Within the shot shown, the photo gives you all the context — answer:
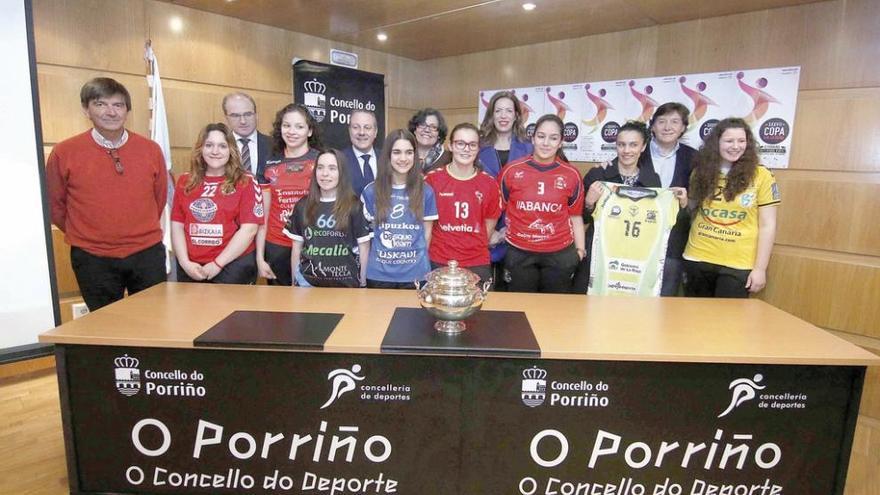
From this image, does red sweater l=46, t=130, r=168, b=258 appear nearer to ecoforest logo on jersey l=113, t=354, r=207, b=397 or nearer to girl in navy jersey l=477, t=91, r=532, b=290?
ecoforest logo on jersey l=113, t=354, r=207, b=397

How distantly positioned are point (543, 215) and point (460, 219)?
0.46m

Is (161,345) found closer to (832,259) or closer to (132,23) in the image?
(132,23)

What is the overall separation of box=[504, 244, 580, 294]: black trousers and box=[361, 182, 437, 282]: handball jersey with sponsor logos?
591mm

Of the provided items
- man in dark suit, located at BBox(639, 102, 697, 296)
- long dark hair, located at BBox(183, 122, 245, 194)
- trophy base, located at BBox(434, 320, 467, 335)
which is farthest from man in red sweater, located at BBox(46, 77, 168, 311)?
man in dark suit, located at BBox(639, 102, 697, 296)

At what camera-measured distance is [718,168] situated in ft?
9.02

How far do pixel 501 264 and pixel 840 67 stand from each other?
7.71 ft

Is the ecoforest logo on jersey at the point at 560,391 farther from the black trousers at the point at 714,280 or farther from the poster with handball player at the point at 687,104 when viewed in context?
the poster with handball player at the point at 687,104

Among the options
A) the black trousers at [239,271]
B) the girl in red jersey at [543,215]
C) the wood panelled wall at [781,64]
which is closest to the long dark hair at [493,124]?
the girl in red jersey at [543,215]

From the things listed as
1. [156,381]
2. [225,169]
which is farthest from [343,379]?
[225,169]

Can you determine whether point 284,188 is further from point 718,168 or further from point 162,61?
point 718,168

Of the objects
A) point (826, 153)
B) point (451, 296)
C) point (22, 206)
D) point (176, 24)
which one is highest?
point (176, 24)

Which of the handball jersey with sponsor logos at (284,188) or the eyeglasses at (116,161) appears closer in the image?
the eyeglasses at (116,161)

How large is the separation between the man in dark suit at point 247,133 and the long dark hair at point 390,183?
42.3 inches

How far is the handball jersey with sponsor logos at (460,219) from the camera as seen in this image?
2721 mm
